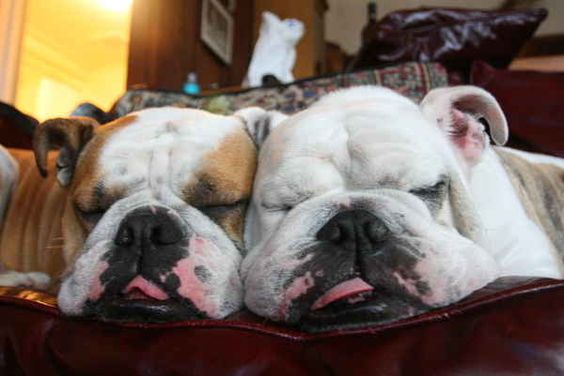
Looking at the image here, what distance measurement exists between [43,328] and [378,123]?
88cm

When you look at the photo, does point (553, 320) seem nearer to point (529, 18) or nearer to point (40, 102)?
point (529, 18)

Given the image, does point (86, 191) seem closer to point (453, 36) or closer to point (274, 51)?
point (453, 36)

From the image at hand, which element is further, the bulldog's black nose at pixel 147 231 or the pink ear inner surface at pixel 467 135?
the pink ear inner surface at pixel 467 135

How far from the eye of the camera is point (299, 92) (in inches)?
105

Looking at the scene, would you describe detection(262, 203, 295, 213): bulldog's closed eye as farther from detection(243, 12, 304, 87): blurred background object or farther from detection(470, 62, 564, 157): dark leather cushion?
detection(243, 12, 304, 87): blurred background object

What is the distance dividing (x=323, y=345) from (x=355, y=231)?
1.08 ft

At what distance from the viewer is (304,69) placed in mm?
6164

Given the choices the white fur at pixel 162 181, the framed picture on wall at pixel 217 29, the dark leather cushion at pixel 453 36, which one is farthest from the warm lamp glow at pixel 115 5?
the white fur at pixel 162 181

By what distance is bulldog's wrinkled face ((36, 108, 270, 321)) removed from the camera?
3.83 ft

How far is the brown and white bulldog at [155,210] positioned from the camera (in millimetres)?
1169

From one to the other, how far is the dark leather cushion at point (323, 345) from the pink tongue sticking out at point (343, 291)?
0.18 meters

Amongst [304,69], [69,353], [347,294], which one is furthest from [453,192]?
[304,69]

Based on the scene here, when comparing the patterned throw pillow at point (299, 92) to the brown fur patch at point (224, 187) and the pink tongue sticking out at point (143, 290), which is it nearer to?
the brown fur patch at point (224, 187)

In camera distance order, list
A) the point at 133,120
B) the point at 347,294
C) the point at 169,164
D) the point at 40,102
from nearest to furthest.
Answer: the point at 347,294 → the point at 169,164 → the point at 133,120 → the point at 40,102
